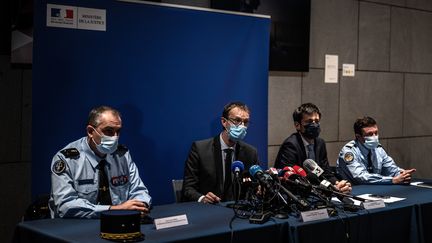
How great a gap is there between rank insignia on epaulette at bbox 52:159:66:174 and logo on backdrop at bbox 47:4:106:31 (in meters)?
1.02

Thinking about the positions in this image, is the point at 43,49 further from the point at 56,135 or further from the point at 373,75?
the point at 373,75

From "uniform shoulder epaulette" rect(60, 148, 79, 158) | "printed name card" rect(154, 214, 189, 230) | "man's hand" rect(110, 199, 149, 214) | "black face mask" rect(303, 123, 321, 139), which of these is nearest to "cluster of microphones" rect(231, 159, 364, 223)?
"printed name card" rect(154, 214, 189, 230)

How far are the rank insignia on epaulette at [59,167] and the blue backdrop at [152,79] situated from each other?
24.6 inches

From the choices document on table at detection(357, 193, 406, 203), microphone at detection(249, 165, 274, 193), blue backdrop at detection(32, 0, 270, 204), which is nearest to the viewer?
microphone at detection(249, 165, 274, 193)

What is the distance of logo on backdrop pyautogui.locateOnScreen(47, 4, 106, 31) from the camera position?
4.07 metres

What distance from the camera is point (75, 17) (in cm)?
418

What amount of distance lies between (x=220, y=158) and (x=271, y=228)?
48.5 inches

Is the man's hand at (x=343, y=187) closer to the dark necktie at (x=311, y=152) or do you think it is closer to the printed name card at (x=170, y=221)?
the dark necktie at (x=311, y=152)

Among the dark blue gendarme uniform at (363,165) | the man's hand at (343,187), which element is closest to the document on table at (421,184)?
the dark blue gendarme uniform at (363,165)

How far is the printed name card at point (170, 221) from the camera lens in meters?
3.04

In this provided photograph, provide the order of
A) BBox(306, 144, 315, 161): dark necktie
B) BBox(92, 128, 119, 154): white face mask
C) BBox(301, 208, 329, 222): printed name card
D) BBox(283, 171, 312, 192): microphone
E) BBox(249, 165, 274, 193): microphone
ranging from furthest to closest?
BBox(306, 144, 315, 161): dark necktie < BBox(92, 128, 119, 154): white face mask < BBox(283, 171, 312, 192): microphone < BBox(249, 165, 274, 193): microphone < BBox(301, 208, 329, 222): printed name card

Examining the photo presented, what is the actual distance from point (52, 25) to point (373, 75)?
397 centimetres

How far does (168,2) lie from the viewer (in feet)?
16.9

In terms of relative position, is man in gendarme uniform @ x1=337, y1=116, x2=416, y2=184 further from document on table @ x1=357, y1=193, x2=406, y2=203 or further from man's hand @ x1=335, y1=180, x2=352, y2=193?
man's hand @ x1=335, y1=180, x2=352, y2=193
